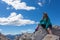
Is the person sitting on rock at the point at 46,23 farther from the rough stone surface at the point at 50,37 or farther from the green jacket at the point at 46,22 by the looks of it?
the rough stone surface at the point at 50,37

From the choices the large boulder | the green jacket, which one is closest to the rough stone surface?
the large boulder

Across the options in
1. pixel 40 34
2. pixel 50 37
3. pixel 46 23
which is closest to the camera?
pixel 50 37

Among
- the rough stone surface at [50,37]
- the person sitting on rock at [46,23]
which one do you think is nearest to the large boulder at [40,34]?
the person sitting on rock at [46,23]

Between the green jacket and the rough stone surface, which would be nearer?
the rough stone surface

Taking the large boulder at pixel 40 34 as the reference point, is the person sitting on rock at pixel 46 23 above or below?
above

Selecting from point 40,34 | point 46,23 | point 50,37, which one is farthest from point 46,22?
point 50,37

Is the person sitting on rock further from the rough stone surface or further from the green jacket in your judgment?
→ the rough stone surface

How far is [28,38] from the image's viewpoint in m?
11.5

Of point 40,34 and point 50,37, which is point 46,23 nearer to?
point 40,34

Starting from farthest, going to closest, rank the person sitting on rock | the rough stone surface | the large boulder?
the large boulder, the person sitting on rock, the rough stone surface

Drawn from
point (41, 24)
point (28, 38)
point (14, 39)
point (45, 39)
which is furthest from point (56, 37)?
point (14, 39)

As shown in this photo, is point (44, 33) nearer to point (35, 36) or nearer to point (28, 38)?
point (35, 36)

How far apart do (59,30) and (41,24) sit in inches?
43.4

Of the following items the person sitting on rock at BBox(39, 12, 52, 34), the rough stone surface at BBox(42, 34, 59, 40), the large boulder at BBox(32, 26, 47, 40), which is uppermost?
the person sitting on rock at BBox(39, 12, 52, 34)
